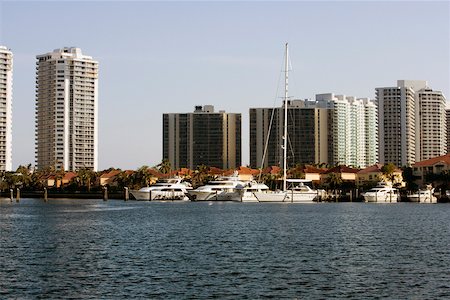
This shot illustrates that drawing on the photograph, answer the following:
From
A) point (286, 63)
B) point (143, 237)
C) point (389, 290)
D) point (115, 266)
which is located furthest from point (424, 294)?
point (286, 63)

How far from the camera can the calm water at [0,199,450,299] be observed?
148 ft

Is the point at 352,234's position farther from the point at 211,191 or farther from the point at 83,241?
the point at 211,191

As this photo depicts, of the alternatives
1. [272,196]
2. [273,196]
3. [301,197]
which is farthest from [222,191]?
→ [301,197]

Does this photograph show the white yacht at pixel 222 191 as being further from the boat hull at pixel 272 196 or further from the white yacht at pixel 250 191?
the boat hull at pixel 272 196

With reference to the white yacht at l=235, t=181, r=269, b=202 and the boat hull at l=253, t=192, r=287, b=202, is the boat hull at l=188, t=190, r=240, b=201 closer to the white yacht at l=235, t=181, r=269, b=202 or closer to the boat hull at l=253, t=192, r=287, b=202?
the white yacht at l=235, t=181, r=269, b=202

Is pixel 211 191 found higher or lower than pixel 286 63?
lower

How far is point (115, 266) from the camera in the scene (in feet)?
180

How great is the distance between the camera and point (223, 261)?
58.0 m

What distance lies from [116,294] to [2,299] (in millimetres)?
5901

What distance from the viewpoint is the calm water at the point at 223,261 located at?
4497 centimetres

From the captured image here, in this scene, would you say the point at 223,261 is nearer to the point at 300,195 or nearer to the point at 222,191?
the point at 300,195

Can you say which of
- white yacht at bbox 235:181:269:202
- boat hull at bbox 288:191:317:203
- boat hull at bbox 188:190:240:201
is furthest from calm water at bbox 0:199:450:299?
boat hull at bbox 188:190:240:201

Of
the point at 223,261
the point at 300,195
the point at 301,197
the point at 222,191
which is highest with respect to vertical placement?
the point at 222,191

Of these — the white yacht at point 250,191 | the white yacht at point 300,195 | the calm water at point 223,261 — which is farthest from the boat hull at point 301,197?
the calm water at point 223,261
